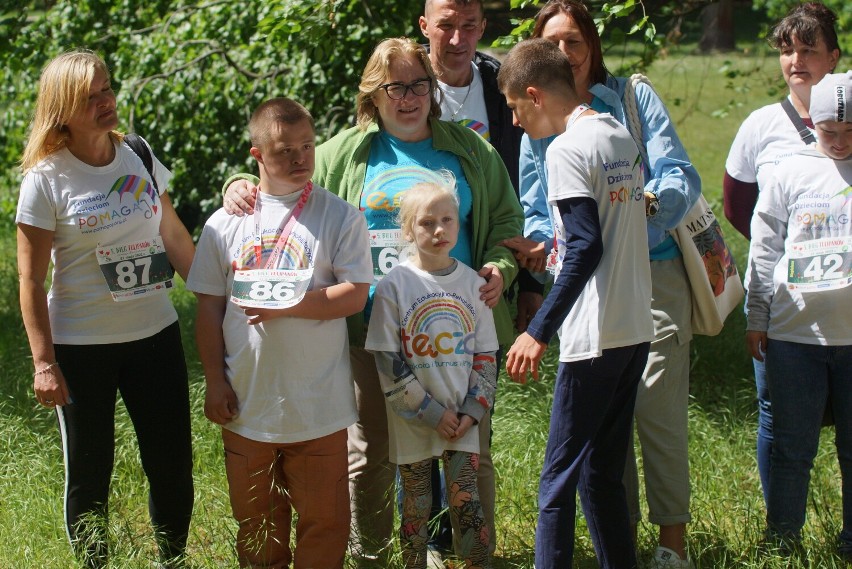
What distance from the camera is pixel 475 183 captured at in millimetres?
3707

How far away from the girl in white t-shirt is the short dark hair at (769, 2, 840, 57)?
1529mm

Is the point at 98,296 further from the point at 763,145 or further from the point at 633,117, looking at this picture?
the point at 763,145

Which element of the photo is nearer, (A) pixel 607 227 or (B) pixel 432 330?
(A) pixel 607 227

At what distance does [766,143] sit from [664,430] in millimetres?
1220

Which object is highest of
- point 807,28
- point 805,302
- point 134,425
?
point 807,28

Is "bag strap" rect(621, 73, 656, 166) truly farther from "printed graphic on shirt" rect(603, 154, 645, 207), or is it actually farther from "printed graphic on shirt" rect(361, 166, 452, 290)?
"printed graphic on shirt" rect(361, 166, 452, 290)

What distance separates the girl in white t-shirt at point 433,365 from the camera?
346 cm

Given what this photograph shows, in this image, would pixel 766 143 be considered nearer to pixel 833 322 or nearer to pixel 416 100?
pixel 833 322

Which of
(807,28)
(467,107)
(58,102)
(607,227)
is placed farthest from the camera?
(467,107)

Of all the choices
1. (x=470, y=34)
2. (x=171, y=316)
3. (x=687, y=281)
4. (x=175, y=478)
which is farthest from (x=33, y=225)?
(x=687, y=281)

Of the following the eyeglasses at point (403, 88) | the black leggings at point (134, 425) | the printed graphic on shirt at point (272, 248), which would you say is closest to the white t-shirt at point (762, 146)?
the eyeglasses at point (403, 88)

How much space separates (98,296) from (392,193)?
105 centimetres

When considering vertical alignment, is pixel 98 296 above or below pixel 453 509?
above

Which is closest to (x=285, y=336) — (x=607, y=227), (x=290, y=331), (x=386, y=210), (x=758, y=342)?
(x=290, y=331)
